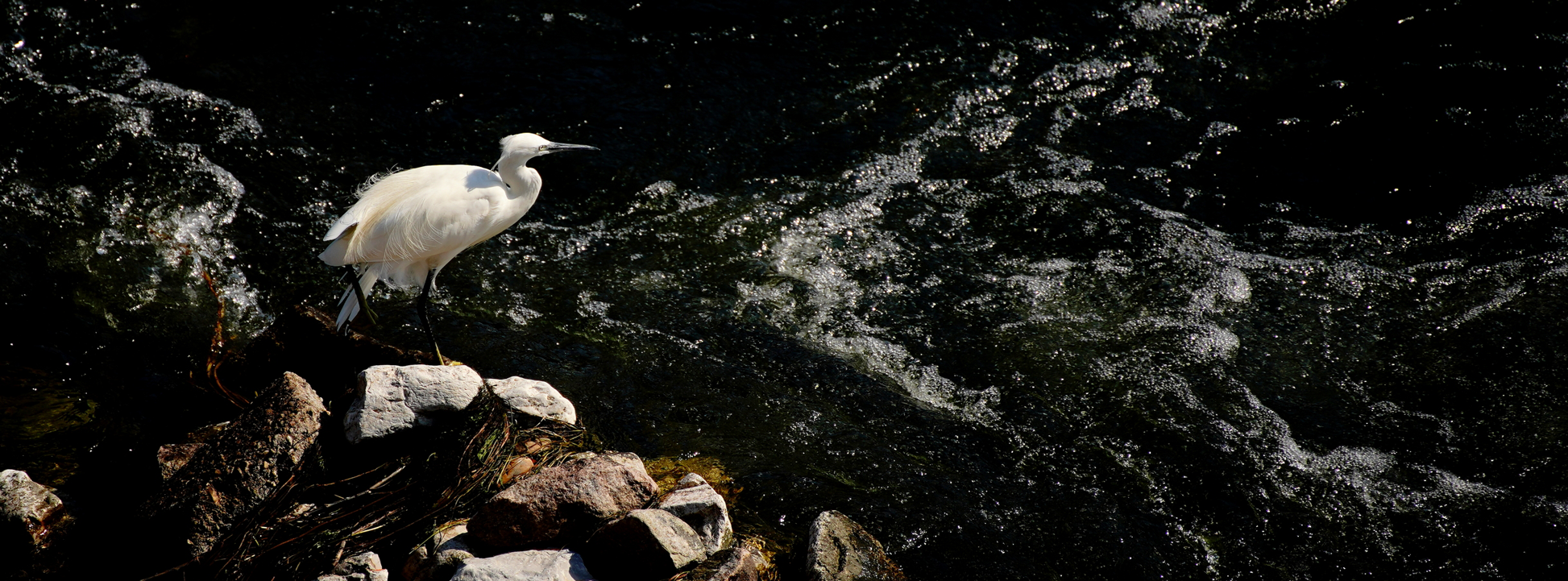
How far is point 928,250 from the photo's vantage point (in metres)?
4.88

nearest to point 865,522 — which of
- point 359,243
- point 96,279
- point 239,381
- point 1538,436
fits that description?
point 359,243

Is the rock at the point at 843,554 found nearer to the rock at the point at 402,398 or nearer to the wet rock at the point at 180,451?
the rock at the point at 402,398

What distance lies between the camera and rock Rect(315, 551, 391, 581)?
8.87ft

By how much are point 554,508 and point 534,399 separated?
0.70 meters

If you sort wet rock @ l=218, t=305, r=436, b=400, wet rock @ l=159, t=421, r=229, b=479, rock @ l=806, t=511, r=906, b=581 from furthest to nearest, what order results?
1. wet rock @ l=218, t=305, r=436, b=400
2. wet rock @ l=159, t=421, r=229, b=479
3. rock @ l=806, t=511, r=906, b=581

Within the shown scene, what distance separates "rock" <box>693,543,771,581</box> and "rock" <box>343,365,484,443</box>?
1.01m

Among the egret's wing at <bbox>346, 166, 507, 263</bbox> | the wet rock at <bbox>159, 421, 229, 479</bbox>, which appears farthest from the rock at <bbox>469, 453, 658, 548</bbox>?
the egret's wing at <bbox>346, 166, 507, 263</bbox>

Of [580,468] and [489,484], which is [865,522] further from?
[489,484]

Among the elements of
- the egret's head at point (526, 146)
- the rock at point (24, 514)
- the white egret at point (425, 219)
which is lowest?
the rock at point (24, 514)

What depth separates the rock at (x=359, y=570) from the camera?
8.87ft

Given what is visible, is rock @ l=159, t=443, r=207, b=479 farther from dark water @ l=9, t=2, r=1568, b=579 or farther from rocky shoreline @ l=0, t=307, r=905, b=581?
dark water @ l=9, t=2, r=1568, b=579

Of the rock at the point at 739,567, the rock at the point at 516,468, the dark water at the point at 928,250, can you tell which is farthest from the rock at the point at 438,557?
the dark water at the point at 928,250

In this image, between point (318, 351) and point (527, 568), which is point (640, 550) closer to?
point (527, 568)

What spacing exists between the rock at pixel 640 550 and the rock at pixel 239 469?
38.4 inches
